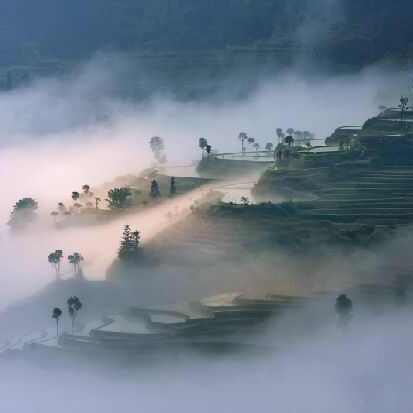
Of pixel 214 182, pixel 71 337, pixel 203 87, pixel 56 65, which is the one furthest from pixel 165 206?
pixel 56 65

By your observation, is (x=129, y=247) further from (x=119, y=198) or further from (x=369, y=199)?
(x=369, y=199)

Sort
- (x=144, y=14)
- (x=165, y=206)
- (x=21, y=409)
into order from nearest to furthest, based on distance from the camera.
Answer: (x=21, y=409)
(x=165, y=206)
(x=144, y=14)

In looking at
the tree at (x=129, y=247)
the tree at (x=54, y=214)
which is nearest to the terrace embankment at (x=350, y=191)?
the tree at (x=129, y=247)

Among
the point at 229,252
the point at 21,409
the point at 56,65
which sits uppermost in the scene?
the point at 56,65

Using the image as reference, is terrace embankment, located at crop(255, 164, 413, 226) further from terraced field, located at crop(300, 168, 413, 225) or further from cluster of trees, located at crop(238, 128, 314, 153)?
cluster of trees, located at crop(238, 128, 314, 153)

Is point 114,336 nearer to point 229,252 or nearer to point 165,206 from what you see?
point 229,252

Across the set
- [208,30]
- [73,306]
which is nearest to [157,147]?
[208,30]
